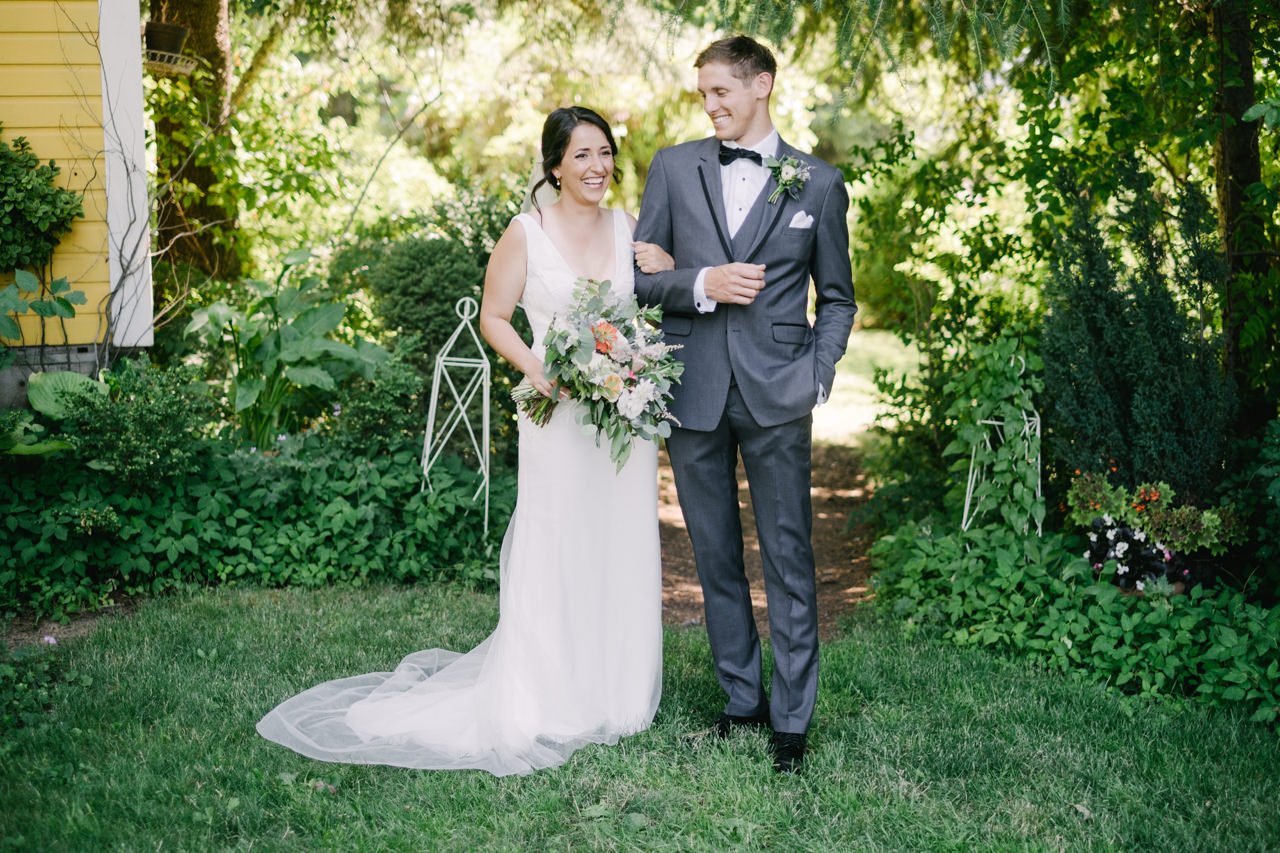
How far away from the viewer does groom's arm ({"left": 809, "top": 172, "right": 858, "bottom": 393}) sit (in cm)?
339

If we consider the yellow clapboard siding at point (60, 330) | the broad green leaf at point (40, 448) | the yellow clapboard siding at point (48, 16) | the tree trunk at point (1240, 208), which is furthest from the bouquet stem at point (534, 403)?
the yellow clapboard siding at point (48, 16)

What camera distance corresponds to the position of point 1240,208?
5.05 metres

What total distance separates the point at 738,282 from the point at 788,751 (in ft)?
4.67

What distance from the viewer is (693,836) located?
3.02 m

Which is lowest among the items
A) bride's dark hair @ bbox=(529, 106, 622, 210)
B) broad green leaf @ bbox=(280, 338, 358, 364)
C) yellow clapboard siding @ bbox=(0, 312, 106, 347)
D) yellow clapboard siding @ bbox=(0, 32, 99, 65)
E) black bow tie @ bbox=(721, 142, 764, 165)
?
broad green leaf @ bbox=(280, 338, 358, 364)

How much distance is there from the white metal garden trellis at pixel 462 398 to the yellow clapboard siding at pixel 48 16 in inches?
89.3

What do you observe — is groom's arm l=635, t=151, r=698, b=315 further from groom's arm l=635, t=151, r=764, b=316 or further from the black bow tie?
the black bow tie

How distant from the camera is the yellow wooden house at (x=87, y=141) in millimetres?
5477

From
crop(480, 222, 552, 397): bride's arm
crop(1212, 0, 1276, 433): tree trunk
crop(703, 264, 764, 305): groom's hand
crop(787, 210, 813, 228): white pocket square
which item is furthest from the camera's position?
crop(1212, 0, 1276, 433): tree trunk

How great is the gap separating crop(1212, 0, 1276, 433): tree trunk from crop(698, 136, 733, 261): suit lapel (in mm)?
2472

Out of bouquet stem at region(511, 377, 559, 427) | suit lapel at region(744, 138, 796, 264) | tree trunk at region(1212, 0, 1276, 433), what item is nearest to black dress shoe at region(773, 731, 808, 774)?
bouquet stem at region(511, 377, 559, 427)

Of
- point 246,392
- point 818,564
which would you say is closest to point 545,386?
point 246,392

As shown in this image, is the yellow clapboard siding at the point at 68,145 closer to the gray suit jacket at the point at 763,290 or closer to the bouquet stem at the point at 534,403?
the bouquet stem at the point at 534,403

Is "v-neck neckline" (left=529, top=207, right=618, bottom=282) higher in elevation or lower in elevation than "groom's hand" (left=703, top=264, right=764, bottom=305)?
higher
